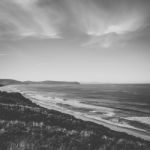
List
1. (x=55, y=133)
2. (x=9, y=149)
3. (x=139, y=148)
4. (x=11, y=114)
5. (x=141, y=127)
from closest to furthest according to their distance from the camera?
1. (x=9, y=149)
2. (x=139, y=148)
3. (x=55, y=133)
4. (x=11, y=114)
5. (x=141, y=127)

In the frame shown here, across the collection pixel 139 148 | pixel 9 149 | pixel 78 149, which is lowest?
pixel 139 148

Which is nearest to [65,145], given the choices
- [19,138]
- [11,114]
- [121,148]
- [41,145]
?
[41,145]

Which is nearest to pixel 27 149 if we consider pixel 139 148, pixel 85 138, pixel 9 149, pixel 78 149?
pixel 9 149

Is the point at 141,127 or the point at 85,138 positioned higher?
the point at 85,138

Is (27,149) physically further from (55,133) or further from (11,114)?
(11,114)

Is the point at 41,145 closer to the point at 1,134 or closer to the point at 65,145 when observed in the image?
the point at 65,145

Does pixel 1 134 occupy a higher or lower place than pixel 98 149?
higher

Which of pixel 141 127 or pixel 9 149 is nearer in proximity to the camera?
pixel 9 149

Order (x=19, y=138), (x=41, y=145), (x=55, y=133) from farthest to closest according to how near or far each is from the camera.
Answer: (x=55, y=133) < (x=19, y=138) < (x=41, y=145)

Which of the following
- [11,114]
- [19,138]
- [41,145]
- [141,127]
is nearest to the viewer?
[41,145]
